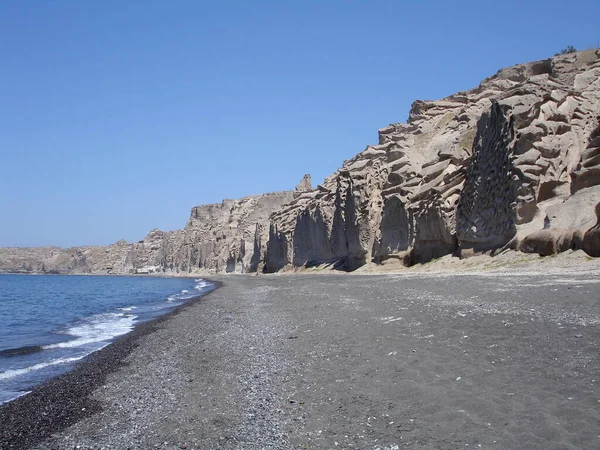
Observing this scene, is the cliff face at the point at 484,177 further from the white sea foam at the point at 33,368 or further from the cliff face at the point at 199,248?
the cliff face at the point at 199,248

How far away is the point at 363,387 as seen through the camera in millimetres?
7062

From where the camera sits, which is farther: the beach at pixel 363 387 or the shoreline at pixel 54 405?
the shoreline at pixel 54 405

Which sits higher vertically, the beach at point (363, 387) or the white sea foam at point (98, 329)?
the beach at point (363, 387)

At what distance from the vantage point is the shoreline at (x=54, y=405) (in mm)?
6793

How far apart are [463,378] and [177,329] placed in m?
12.2

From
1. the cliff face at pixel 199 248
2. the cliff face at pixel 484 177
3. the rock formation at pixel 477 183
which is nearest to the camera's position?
the rock formation at pixel 477 183

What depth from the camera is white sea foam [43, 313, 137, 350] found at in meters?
15.9

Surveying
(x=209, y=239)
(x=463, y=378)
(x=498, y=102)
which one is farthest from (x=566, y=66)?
(x=209, y=239)

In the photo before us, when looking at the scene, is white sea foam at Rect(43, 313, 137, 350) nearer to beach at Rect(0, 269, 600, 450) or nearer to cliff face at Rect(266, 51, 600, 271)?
beach at Rect(0, 269, 600, 450)

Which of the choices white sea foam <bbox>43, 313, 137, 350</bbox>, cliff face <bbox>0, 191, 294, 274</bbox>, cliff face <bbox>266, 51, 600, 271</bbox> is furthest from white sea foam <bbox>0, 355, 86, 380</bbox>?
cliff face <bbox>0, 191, 294, 274</bbox>

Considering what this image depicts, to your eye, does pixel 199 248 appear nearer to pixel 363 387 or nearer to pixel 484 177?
pixel 484 177

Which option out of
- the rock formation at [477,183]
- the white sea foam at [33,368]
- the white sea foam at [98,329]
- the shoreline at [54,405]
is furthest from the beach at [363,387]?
the rock formation at [477,183]

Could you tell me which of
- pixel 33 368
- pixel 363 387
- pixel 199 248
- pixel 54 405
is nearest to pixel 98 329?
pixel 33 368

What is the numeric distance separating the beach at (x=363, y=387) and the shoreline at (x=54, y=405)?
1.4 inches
